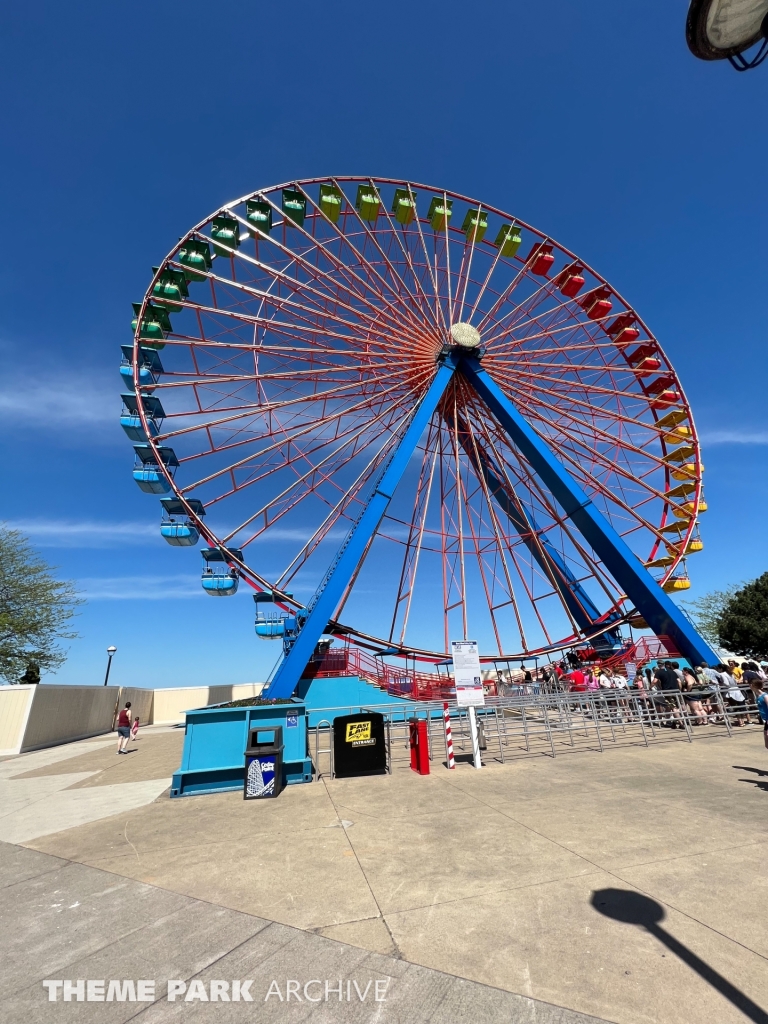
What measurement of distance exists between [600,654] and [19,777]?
19.7m

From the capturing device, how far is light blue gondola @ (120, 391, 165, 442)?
15477mm

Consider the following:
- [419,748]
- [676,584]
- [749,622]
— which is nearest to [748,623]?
[749,622]

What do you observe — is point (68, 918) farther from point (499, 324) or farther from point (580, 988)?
point (499, 324)

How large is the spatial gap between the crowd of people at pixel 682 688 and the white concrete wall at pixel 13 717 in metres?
17.7

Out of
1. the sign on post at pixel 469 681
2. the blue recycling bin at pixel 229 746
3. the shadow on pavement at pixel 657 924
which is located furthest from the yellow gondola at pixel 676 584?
the shadow on pavement at pixel 657 924

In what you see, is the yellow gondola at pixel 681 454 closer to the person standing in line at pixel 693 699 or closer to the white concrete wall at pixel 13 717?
the person standing in line at pixel 693 699

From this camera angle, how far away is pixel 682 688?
45.6 feet

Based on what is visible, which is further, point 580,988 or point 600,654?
point 600,654

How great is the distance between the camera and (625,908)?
3.58 meters

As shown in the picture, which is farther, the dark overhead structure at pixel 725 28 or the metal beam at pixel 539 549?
the metal beam at pixel 539 549

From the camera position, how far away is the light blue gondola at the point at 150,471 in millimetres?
15492

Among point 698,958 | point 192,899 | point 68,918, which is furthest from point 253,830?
point 698,958

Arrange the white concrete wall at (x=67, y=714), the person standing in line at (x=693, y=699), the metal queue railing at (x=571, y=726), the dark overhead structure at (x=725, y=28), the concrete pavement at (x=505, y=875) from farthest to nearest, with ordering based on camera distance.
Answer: the white concrete wall at (x=67, y=714) < the person standing in line at (x=693, y=699) < the metal queue railing at (x=571, y=726) < the dark overhead structure at (x=725, y=28) < the concrete pavement at (x=505, y=875)

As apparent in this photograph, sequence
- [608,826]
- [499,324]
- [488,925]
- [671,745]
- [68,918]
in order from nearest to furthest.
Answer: [488,925] → [68,918] → [608,826] → [671,745] → [499,324]
